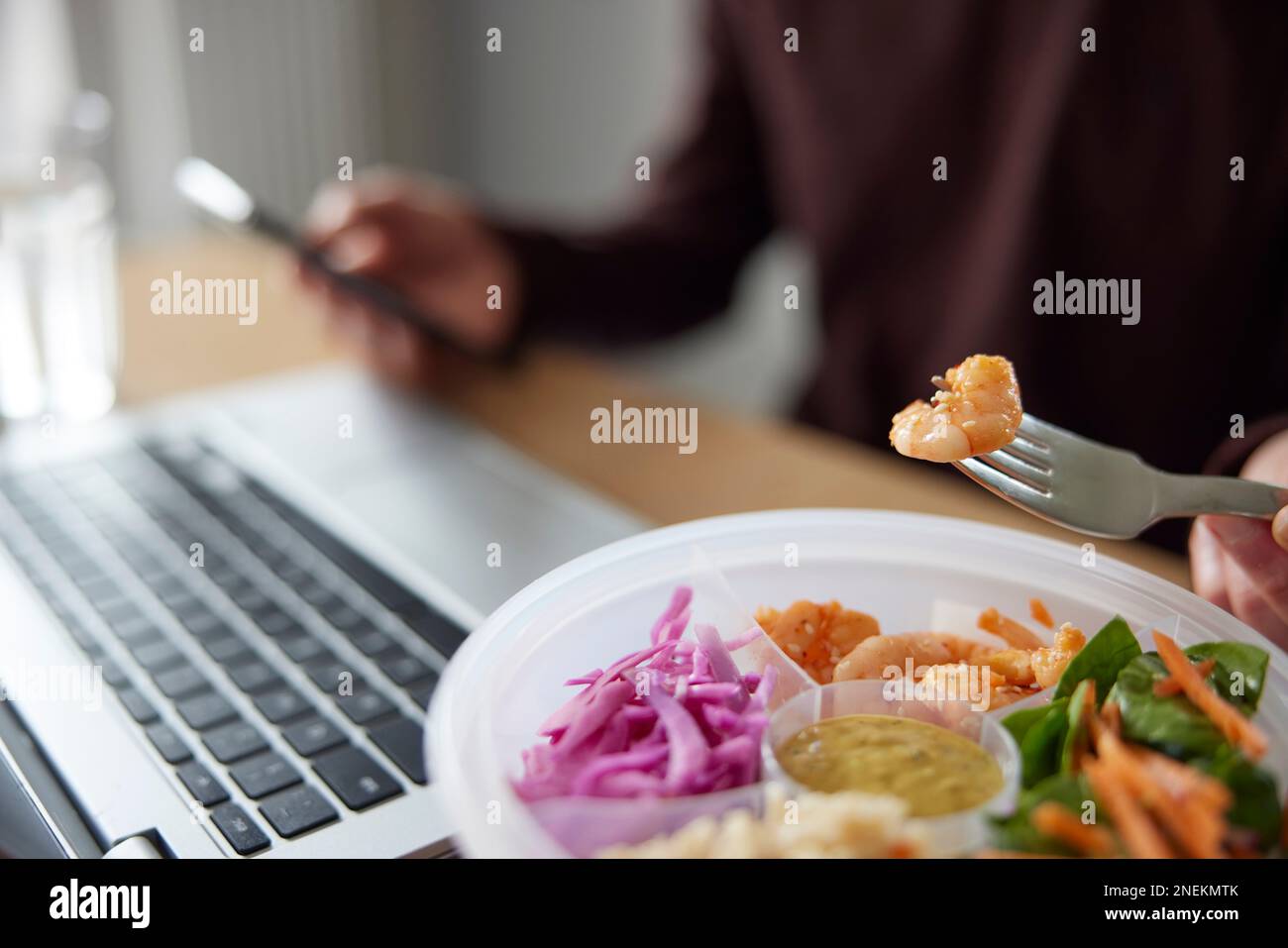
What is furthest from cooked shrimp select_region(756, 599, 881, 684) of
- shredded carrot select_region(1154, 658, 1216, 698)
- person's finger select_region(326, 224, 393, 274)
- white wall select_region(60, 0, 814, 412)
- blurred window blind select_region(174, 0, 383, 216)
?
blurred window blind select_region(174, 0, 383, 216)

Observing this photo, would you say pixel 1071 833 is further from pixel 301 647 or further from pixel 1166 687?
pixel 301 647

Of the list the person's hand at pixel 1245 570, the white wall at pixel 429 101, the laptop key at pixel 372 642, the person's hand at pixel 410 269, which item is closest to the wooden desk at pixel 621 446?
the person's hand at pixel 410 269

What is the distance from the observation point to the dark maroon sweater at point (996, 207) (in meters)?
0.94

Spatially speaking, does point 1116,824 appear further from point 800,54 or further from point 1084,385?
point 800,54

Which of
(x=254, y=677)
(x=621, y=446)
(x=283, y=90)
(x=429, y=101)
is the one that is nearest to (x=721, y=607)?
(x=254, y=677)

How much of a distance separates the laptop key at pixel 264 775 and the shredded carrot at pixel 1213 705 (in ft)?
1.12

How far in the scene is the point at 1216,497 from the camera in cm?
45

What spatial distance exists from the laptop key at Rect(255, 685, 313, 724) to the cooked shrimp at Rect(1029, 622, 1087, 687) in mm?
321

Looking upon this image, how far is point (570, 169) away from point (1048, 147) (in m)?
1.67

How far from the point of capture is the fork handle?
0.45 metres

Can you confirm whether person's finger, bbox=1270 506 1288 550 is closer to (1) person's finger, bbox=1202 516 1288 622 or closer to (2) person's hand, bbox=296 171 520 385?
(1) person's finger, bbox=1202 516 1288 622

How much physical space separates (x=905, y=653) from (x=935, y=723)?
4 centimetres
